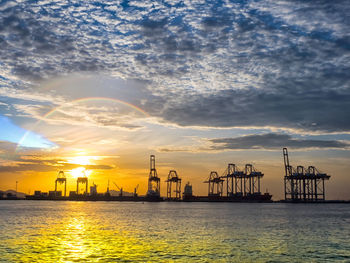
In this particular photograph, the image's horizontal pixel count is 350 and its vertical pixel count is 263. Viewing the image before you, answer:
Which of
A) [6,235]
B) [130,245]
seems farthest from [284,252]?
[6,235]

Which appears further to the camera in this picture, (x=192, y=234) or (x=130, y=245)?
(x=192, y=234)

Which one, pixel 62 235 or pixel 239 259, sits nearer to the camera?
pixel 239 259

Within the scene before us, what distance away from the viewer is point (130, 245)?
44.5m

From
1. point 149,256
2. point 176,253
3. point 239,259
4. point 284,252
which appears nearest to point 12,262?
point 149,256

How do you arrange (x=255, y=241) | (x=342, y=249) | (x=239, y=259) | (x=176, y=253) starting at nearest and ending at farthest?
(x=239, y=259) < (x=176, y=253) < (x=342, y=249) < (x=255, y=241)

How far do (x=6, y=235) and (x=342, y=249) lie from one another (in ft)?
144

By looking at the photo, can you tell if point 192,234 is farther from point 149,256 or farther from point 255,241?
point 149,256

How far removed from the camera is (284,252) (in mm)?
40438

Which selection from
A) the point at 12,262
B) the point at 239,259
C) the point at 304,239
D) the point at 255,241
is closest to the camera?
the point at 12,262

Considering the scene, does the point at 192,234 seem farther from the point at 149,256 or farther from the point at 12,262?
the point at 12,262

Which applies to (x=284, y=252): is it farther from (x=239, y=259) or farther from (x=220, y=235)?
(x=220, y=235)

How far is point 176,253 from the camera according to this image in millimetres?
38719

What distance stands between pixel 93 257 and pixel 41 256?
5.01 metres

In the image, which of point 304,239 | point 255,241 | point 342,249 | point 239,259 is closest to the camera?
point 239,259
